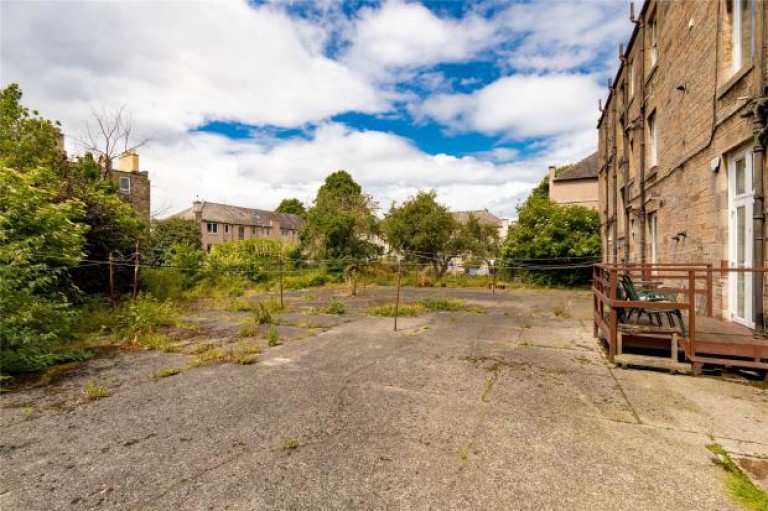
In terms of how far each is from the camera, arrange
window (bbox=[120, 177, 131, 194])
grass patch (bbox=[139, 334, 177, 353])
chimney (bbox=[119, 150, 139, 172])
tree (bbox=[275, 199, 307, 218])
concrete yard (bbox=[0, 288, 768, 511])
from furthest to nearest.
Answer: tree (bbox=[275, 199, 307, 218]) < chimney (bbox=[119, 150, 139, 172]) < window (bbox=[120, 177, 131, 194]) < grass patch (bbox=[139, 334, 177, 353]) < concrete yard (bbox=[0, 288, 768, 511])

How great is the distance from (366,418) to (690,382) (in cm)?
420

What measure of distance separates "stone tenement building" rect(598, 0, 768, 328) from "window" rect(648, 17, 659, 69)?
28mm

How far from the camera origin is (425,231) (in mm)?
22656

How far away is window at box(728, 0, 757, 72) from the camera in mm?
5699

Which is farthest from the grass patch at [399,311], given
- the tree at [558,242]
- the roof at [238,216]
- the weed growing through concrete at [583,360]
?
the roof at [238,216]

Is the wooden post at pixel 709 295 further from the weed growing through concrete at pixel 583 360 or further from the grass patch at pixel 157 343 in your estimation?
the grass patch at pixel 157 343

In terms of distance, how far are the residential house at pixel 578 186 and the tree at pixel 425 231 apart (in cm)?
757

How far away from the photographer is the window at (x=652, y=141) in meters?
10.3

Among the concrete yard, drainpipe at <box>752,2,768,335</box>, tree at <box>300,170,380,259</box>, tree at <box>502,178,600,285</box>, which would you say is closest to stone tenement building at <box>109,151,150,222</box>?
tree at <box>300,170,380,259</box>

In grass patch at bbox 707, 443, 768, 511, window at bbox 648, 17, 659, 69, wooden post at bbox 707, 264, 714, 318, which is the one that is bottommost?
grass patch at bbox 707, 443, 768, 511

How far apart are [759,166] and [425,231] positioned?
58.1ft

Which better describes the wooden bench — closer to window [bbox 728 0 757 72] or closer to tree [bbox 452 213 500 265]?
window [bbox 728 0 757 72]

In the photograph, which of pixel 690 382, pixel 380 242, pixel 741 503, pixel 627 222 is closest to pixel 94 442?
pixel 741 503

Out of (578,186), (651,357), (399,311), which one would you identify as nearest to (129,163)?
(399,311)
